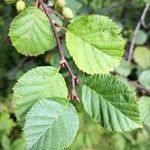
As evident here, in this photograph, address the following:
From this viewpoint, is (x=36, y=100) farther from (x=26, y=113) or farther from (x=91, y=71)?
(x=91, y=71)

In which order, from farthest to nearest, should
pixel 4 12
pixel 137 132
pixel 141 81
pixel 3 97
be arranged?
pixel 137 132 < pixel 3 97 < pixel 4 12 < pixel 141 81

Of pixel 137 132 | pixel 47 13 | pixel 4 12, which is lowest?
pixel 137 132

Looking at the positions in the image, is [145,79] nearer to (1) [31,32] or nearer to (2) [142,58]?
(2) [142,58]

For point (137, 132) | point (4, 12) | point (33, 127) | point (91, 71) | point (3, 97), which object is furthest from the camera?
point (137, 132)

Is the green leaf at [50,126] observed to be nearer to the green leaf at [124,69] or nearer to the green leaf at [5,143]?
the green leaf at [124,69]

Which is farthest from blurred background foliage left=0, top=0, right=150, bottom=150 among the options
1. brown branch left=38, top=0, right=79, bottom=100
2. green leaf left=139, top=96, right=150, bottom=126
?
brown branch left=38, top=0, right=79, bottom=100

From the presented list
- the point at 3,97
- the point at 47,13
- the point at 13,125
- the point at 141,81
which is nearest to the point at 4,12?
the point at 3,97

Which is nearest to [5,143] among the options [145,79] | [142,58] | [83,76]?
[142,58]
